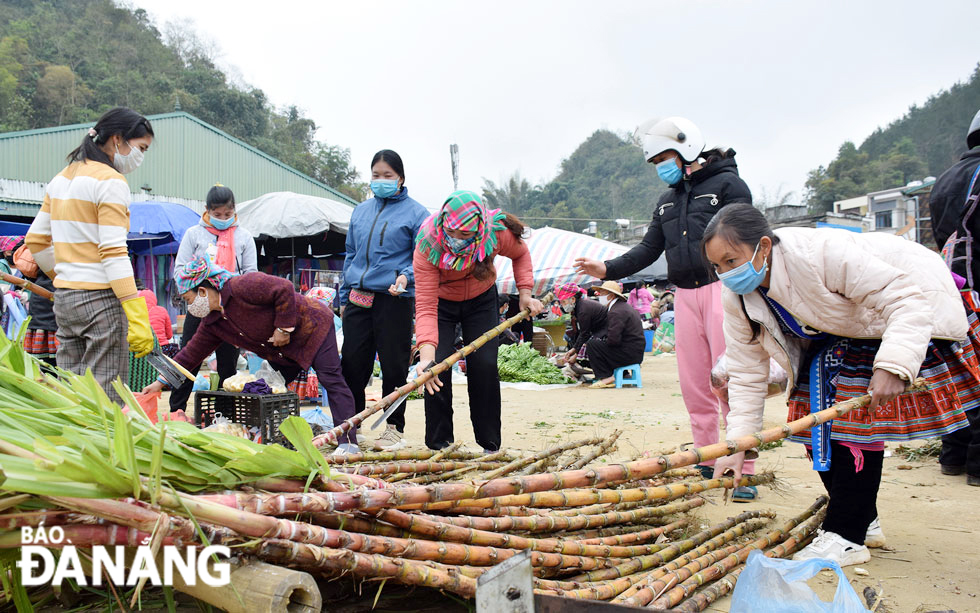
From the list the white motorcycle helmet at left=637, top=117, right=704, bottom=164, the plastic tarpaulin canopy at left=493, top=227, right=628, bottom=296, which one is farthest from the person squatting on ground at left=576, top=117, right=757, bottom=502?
the plastic tarpaulin canopy at left=493, top=227, right=628, bottom=296

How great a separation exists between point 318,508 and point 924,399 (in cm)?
203

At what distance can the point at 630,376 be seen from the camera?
9.30m

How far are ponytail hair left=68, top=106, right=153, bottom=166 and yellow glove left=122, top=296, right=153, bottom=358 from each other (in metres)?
0.73

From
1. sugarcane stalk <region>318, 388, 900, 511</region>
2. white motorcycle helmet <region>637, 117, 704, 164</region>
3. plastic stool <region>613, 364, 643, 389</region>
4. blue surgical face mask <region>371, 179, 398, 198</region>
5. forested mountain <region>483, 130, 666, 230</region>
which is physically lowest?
plastic stool <region>613, 364, 643, 389</region>

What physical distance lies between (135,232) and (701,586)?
10.7 metres

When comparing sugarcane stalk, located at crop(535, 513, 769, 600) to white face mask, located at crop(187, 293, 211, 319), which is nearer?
sugarcane stalk, located at crop(535, 513, 769, 600)

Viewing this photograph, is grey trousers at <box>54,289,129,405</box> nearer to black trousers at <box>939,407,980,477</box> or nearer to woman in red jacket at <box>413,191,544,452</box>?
woman in red jacket at <box>413,191,544,452</box>

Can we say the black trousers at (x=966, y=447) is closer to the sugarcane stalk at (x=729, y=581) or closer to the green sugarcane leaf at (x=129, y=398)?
the sugarcane stalk at (x=729, y=581)

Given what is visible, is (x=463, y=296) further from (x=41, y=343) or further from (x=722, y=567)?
(x=41, y=343)

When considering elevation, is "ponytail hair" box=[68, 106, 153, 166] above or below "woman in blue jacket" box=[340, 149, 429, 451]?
above

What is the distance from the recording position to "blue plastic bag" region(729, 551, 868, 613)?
170 centimetres

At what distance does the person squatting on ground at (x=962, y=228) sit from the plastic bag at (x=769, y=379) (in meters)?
1.38

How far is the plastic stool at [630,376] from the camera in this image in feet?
29.9

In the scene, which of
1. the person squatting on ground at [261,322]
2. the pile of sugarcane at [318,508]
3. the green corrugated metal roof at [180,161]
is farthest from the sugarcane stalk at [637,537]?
the green corrugated metal roof at [180,161]
